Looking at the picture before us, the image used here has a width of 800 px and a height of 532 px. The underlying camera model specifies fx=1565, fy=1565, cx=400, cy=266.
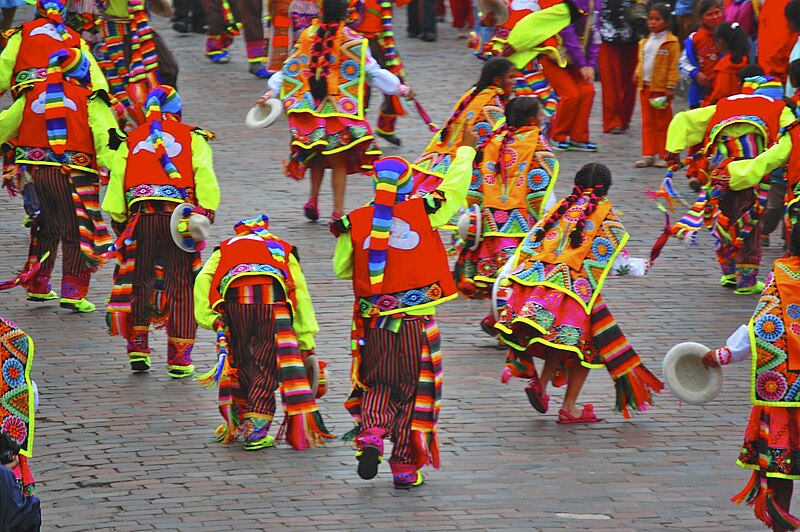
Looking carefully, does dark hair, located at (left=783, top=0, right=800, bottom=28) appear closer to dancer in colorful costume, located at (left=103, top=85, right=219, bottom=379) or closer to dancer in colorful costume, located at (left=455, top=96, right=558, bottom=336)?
dancer in colorful costume, located at (left=455, top=96, right=558, bottom=336)

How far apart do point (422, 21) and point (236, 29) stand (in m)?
3.03

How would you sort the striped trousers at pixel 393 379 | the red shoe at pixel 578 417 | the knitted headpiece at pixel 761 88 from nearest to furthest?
the striped trousers at pixel 393 379 → the red shoe at pixel 578 417 → the knitted headpiece at pixel 761 88

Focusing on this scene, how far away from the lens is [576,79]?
51.5 ft

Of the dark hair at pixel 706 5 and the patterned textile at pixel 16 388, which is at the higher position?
the dark hair at pixel 706 5

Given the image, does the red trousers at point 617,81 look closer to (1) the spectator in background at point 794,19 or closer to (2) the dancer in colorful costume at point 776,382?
(1) the spectator in background at point 794,19

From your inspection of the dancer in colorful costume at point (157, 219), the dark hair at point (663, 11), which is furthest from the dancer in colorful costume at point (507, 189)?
the dark hair at point (663, 11)

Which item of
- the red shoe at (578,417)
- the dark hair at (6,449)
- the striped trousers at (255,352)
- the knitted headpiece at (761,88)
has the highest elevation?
the knitted headpiece at (761,88)

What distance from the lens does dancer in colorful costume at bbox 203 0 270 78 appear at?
18438 mm

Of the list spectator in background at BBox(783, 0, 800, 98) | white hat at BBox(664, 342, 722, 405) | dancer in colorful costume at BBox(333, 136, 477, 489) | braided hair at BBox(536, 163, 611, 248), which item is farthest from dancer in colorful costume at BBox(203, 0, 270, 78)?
white hat at BBox(664, 342, 722, 405)

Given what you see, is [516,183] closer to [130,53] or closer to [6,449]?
[6,449]

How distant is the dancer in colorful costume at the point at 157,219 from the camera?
9.75 meters

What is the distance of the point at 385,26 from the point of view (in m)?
14.6

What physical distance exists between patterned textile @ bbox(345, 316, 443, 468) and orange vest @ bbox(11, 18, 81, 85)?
13.1ft

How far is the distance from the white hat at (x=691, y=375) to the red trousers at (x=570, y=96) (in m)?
8.00
